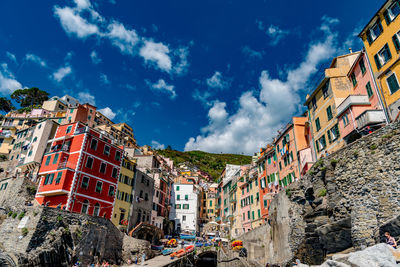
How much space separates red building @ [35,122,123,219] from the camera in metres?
35.0

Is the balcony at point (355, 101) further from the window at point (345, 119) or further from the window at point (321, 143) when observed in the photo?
the window at point (321, 143)

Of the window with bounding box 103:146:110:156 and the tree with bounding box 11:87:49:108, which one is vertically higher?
the tree with bounding box 11:87:49:108

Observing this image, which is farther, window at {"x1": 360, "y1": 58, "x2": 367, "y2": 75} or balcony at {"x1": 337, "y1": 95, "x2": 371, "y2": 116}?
window at {"x1": 360, "y1": 58, "x2": 367, "y2": 75}

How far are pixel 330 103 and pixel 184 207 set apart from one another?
5269 centimetres

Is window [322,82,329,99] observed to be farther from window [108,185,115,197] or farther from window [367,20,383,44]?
window [108,185,115,197]

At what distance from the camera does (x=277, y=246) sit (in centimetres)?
3073

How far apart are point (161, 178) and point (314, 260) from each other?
147ft

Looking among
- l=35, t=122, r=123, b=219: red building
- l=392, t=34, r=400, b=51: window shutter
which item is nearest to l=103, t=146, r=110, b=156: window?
l=35, t=122, r=123, b=219: red building

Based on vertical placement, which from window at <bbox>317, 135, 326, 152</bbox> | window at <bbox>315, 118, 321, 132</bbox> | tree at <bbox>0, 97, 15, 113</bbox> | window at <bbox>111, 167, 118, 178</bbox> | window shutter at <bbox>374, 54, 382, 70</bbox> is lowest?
window at <bbox>111, 167, 118, 178</bbox>

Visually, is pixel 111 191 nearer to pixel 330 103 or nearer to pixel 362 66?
pixel 330 103

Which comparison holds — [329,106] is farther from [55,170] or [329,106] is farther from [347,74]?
[55,170]

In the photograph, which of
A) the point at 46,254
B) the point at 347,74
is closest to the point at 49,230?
the point at 46,254

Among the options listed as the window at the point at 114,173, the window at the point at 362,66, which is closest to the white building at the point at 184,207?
the window at the point at 114,173

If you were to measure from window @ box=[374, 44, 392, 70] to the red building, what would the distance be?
3863 centimetres
